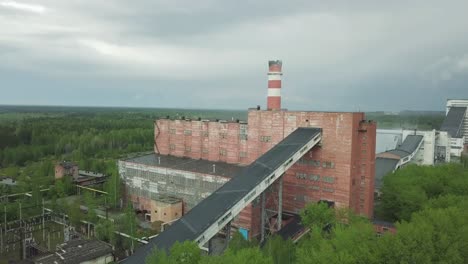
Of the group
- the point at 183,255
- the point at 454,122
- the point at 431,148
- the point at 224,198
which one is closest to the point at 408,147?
the point at 431,148

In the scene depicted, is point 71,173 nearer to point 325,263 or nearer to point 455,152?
point 325,263

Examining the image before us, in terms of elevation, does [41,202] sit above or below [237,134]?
below

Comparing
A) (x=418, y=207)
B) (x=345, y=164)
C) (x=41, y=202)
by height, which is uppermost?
(x=345, y=164)

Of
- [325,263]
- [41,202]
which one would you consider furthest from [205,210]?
[41,202]

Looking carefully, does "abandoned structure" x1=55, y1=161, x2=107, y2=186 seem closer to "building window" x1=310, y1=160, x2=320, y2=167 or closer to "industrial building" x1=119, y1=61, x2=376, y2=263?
"industrial building" x1=119, y1=61, x2=376, y2=263

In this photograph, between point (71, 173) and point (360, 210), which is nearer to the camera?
point (360, 210)
